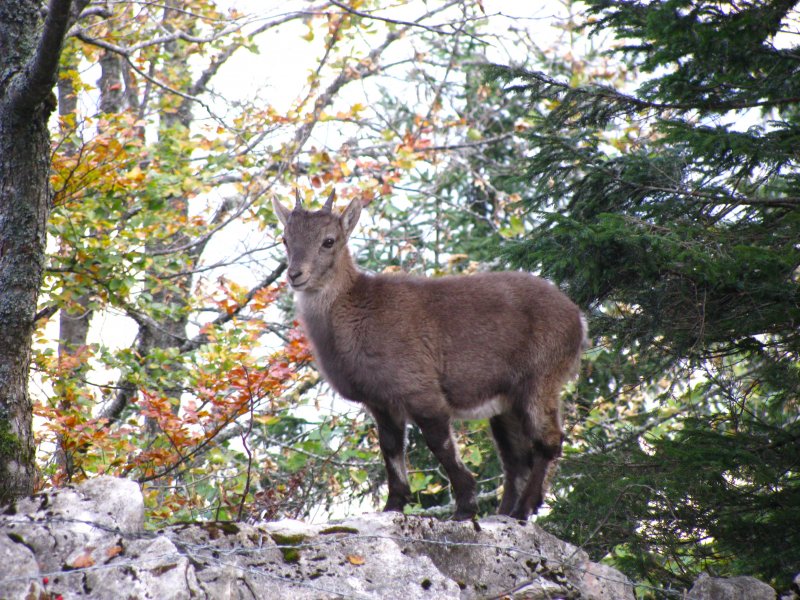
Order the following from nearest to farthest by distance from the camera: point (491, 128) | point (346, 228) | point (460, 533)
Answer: point (460, 533)
point (346, 228)
point (491, 128)

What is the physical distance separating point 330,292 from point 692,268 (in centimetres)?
287

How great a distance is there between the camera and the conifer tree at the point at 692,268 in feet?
22.2

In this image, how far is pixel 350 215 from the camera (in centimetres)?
754

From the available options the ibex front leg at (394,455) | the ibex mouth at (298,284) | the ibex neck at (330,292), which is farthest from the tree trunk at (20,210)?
the ibex front leg at (394,455)

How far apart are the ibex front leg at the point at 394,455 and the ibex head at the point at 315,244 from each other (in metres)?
1.17

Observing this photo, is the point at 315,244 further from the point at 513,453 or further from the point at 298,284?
the point at 513,453

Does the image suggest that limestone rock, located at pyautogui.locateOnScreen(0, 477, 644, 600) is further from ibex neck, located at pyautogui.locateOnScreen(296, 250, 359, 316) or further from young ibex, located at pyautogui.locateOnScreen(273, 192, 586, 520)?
ibex neck, located at pyautogui.locateOnScreen(296, 250, 359, 316)

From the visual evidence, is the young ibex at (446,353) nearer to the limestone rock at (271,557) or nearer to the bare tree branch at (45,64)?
the limestone rock at (271,557)

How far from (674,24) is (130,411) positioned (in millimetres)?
11830

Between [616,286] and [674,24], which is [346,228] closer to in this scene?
[616,286]

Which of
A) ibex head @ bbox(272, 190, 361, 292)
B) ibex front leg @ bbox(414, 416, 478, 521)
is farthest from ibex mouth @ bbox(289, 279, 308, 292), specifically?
ibex front leg @ bbox(414, 416, 478, 521)

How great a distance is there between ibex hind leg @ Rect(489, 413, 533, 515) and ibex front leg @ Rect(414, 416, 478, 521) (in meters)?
0.56

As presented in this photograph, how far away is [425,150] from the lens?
43.8ft

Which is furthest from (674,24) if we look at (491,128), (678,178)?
(491,128)
